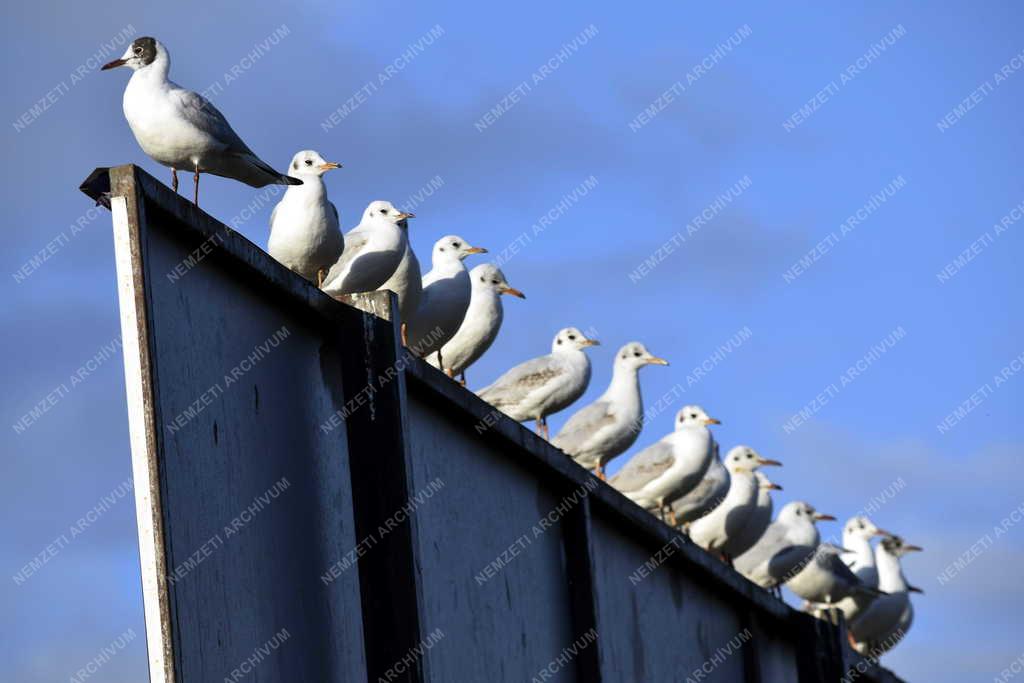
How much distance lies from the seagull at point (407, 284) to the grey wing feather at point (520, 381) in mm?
3345

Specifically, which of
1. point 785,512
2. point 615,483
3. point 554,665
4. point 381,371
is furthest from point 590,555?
point 785,512

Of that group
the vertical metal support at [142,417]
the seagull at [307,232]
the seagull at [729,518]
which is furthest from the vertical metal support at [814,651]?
the vertical metal support at [142,417]

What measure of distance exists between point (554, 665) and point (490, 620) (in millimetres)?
797

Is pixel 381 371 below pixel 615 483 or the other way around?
below

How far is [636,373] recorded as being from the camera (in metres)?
16.3

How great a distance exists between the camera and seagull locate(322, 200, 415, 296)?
10.5 metres

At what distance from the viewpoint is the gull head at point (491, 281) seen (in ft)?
48.2

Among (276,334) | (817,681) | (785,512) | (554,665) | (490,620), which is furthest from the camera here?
(785,512)

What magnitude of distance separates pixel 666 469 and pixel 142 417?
10666 mm

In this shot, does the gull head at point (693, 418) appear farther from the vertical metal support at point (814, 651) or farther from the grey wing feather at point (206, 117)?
the grey wing feather at point (206, 117)

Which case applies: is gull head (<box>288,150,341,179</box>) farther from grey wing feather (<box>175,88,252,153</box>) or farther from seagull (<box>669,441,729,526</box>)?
seagull (<box>669,441,729,526</box>)

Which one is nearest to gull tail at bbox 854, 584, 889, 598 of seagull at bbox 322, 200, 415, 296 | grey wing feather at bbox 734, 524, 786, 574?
grey wing feather at bbox 734, 524, 786, 574

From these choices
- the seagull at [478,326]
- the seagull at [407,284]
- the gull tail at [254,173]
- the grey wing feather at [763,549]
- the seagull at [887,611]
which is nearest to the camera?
the gull tail at [254,173]

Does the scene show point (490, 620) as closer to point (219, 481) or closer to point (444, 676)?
point (444, 676)
